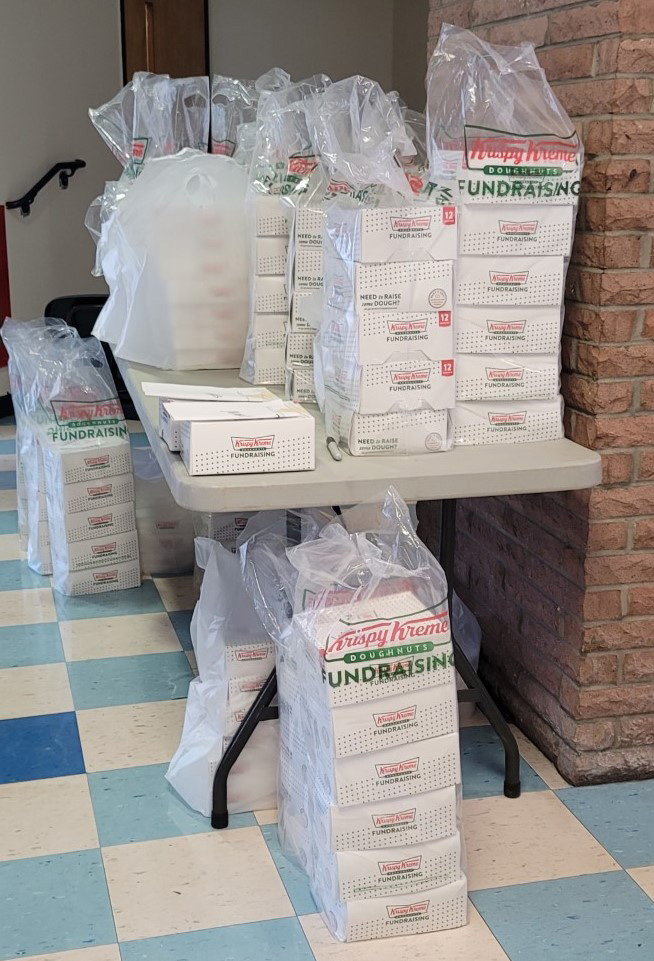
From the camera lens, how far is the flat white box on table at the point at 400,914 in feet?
5.90

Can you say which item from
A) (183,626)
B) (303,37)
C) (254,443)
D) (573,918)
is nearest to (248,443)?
(254,443)

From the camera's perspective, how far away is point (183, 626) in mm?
3062

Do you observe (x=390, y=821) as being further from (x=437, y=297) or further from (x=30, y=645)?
(x=30, y=645)

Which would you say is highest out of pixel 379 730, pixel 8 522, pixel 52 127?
pixel 52 127

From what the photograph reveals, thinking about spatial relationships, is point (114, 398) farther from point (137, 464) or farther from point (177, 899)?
point (177, 899)

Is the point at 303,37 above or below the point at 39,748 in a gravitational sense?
above

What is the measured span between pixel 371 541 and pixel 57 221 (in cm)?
→ 422

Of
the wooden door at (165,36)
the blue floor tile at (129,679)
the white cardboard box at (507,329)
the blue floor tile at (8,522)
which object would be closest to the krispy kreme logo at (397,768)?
the white cardboard box at (507,329)

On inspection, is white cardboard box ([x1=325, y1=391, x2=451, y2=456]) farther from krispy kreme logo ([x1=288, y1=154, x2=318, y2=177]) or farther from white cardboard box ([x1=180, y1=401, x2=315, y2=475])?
krispy kreme logo ([x1=288, y1=154, x2=318, y2=177])

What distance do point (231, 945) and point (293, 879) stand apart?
201 mm

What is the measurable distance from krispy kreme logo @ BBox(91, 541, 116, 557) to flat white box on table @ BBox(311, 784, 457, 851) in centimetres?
159

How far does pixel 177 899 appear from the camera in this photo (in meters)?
1.91

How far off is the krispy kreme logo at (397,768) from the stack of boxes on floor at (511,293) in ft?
2.06

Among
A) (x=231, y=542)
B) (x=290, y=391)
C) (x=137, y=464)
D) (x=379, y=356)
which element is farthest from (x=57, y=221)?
(x=379, y=356)
